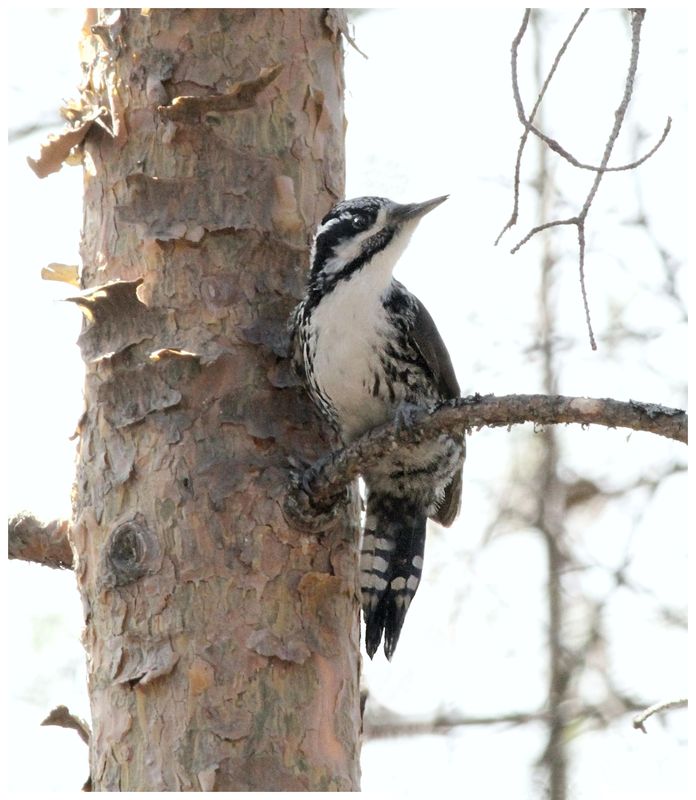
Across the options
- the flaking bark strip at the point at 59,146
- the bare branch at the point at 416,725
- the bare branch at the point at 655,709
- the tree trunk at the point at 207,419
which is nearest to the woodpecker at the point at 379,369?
the tree trunk at the point at 207,419

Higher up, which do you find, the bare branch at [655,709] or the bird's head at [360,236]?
the bird's head at [360,236]

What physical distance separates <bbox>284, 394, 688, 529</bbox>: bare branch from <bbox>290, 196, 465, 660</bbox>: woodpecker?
417 millimetres

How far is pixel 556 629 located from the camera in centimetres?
588

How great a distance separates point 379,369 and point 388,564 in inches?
24.2

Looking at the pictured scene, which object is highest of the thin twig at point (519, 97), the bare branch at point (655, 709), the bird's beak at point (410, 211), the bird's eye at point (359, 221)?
the bird's beak at point (410, 211)

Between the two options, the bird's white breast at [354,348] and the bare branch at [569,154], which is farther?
the bird's white breast at [354,348]

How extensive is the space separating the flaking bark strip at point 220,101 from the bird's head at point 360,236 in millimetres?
434

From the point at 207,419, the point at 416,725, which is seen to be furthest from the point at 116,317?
the point at 416,725

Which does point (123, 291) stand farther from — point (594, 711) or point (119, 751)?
point (594, 711)

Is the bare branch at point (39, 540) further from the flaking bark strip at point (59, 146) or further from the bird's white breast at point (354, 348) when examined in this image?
the flaking bark strip at point (59, 146)

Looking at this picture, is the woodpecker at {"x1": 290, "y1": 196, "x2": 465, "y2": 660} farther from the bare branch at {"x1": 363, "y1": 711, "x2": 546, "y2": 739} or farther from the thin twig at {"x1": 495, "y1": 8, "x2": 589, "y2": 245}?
the bare branch at {"x1": 363, "y1": 711, "x2": 546, "y2": 739}

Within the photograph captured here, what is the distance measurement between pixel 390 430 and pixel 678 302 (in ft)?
12.2

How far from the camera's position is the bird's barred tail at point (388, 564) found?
3635 mm

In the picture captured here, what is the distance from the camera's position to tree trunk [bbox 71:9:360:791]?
3.00 metres
